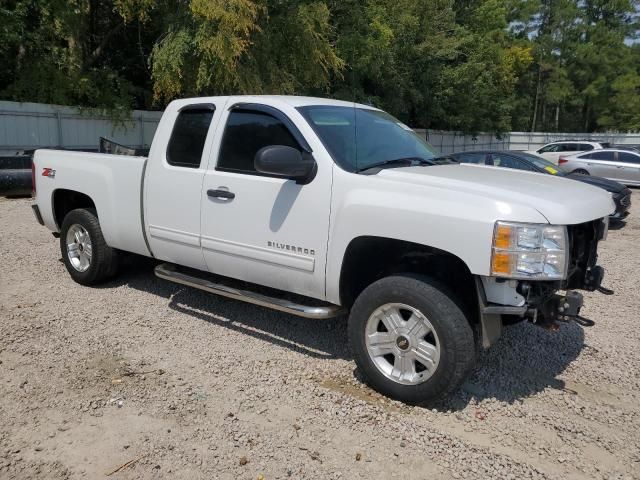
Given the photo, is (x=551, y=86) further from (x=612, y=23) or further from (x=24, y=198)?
(x=24, y=198)

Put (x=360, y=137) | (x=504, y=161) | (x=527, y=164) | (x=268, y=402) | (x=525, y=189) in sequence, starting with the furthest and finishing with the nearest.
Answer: (x=504, y=161)
(x=527, y=164)
(x=360, y=137)
(x=268, y=402)
(x=525, y=189)

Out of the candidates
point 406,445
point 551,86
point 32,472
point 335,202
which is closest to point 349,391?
point 406,445

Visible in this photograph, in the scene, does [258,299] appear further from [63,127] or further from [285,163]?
[63,127]

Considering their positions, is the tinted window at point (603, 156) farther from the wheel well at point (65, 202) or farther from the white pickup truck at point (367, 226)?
the wheel well at point (65, 202)

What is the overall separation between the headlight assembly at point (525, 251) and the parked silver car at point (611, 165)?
1773 centimetres

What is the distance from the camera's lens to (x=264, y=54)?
17.9 m

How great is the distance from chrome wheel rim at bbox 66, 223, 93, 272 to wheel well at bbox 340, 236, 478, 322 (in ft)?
10.2

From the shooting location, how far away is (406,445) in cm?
335

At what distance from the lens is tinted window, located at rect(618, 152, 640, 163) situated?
1950cm

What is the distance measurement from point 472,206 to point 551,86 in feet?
188

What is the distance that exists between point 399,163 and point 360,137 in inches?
15.0

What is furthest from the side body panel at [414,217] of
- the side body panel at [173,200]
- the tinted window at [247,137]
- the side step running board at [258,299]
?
the side body panel at [173,200]

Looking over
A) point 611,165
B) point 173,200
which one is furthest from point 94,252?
point 611,165

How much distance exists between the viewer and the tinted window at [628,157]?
19.5 metres
